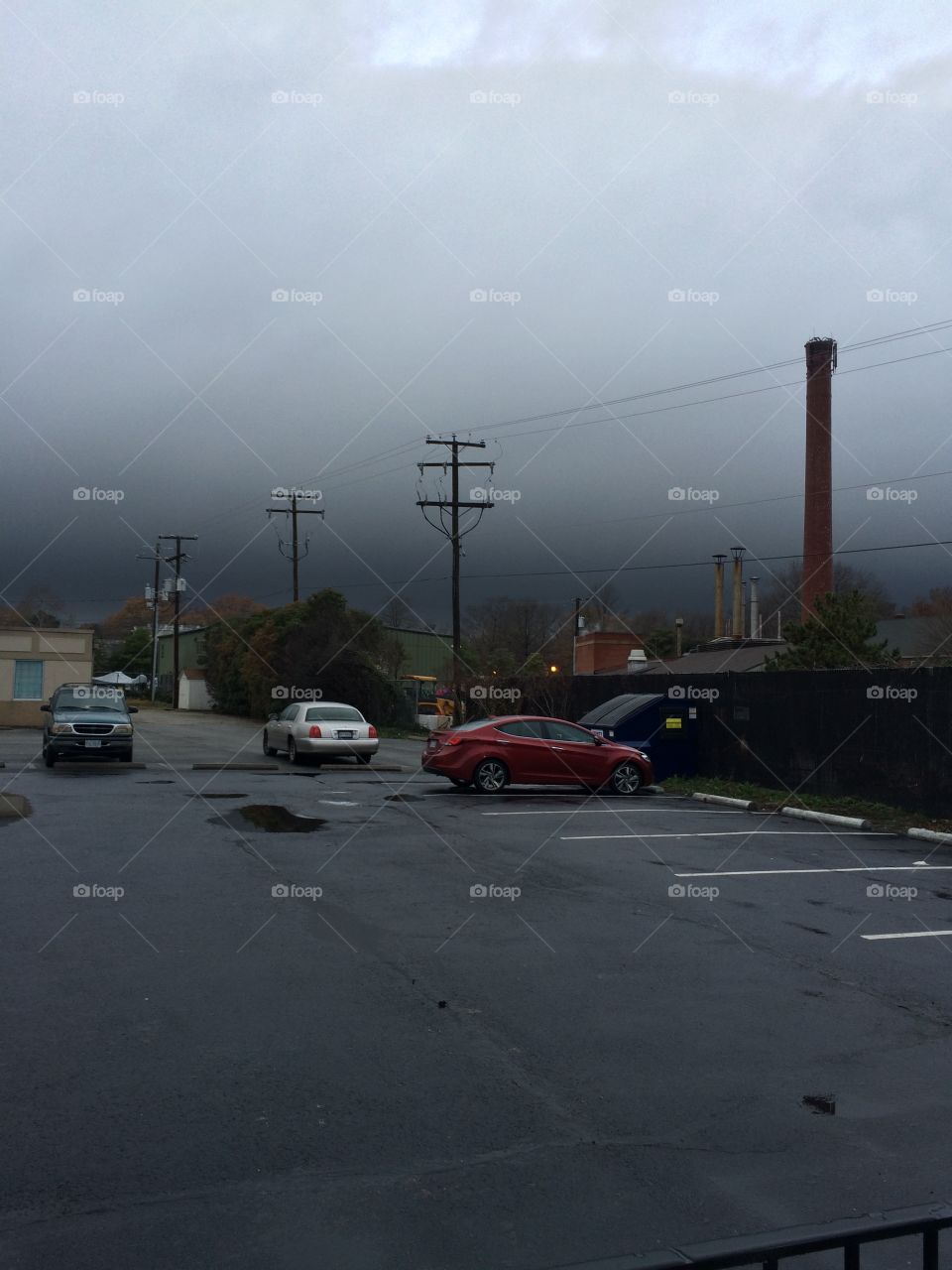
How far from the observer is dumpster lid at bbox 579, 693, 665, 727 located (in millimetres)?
22359

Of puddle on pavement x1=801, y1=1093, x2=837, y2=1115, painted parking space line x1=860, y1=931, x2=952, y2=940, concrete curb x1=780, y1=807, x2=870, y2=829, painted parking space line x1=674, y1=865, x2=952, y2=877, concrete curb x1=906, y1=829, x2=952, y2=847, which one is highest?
puddle on pavement x1=801, y1=1093, x2=837, y2=1115

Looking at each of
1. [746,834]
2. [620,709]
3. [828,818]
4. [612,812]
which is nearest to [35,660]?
[620,709]

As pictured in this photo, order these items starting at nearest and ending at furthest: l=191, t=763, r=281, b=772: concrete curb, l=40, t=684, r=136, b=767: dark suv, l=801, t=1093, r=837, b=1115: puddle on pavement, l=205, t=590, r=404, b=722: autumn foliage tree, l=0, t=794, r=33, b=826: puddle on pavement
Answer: l=801, t=1093, r=837, b=1115: puddle on pavement
l=0, t=794, r=33, b=826: puddle on pavement
l=191, t=763, r=281, b=772: concrete curb
l=40, t=684, r=136, b=767: dark suv
l=205, t=590, r=404, b=722: autumn foliage tree

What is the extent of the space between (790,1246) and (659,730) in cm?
1963

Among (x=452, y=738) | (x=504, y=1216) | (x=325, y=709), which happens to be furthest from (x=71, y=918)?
(x=325, y=709)

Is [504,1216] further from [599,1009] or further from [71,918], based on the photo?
[71,918]

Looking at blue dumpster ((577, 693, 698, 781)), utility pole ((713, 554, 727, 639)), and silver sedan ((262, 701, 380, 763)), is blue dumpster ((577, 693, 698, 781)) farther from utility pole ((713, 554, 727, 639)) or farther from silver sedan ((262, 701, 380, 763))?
utility pole ((713, 554, 727, 639))

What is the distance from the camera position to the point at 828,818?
17062 millimetres

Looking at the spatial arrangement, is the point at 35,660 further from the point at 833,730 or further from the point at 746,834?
the point at 746,834

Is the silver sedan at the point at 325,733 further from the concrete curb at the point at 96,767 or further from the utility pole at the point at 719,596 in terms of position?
the utility pole at the point at 719,596

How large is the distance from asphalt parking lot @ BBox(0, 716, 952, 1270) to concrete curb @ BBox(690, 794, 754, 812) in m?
6.59

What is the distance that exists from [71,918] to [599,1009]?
13.9 feet

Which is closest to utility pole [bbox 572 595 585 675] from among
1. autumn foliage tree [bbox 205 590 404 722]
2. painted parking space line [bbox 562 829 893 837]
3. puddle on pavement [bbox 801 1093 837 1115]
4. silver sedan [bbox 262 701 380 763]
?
autumn foliage tree [bbox 205 590 404 722]

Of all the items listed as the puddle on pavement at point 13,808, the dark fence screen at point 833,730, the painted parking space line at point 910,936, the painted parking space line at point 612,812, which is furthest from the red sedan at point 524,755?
the painted parking space line at point 910,936
